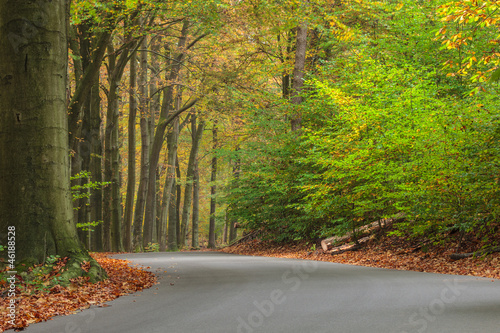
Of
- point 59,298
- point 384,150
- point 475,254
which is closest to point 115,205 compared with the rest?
point 384,150

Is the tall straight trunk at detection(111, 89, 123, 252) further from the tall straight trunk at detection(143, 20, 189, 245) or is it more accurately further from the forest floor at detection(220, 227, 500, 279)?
the forest floor at detection(220, 227, 500, 279)

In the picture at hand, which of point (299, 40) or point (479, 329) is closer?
point (479, 329)

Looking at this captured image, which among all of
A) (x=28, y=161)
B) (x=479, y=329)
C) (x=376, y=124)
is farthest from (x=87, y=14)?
(x=479, y=329)

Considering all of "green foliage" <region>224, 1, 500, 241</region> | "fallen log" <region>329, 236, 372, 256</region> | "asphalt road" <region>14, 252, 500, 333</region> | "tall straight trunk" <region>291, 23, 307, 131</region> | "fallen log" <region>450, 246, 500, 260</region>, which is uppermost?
"tall straight trunk" <region>291, 23, 307, 131</region>

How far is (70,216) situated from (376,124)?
1010cm

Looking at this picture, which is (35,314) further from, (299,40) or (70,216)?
(299,40)

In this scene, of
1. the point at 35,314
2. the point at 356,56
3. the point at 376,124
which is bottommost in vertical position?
the point at 35,314

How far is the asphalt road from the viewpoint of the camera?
5.06 metres

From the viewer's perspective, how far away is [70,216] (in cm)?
823

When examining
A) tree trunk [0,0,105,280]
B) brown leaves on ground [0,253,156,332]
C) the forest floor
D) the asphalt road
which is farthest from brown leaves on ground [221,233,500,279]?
tree trunk [0,0,105,280]

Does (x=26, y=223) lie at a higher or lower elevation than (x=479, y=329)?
higher

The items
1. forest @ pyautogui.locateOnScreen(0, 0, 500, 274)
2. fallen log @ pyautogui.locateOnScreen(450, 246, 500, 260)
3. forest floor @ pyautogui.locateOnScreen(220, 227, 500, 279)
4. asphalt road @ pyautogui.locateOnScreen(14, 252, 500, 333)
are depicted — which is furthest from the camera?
fallen log @ pyautogui.locateOnScreen(450, 246, 500, 260)

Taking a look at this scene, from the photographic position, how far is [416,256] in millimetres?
13375

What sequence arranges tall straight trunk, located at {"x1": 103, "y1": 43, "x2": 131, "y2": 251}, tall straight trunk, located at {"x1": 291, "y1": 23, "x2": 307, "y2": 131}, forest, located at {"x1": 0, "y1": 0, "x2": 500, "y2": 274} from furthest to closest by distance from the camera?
tall straight trunk, located at {"x1": 291, "y1": 23, "x2": 307, "y2": 131} → tall straight trunk, located at {"x1": 103, "y1": 43, "x2": 131, "y2": 251} → forest, located at {"x1": 0, "y1": 0, "x2": 500, "y2": 274}
